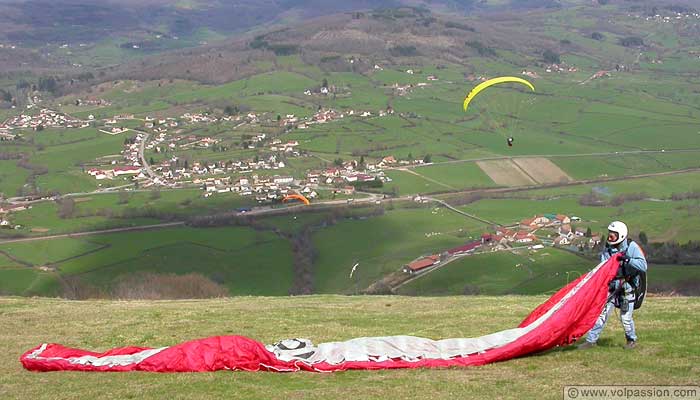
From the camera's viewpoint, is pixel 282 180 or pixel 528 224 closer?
pixel 528 224

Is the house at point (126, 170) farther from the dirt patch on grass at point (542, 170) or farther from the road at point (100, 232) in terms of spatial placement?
the dirt patch on grass at point (542, 170)

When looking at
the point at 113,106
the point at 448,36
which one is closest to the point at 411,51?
the point at 448,36

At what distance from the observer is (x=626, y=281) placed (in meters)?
11.6

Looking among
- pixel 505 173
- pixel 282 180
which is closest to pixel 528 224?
pixel 505 173

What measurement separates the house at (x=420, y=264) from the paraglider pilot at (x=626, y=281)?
36.4 m

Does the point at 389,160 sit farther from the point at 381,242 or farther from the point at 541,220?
the point at 381,242

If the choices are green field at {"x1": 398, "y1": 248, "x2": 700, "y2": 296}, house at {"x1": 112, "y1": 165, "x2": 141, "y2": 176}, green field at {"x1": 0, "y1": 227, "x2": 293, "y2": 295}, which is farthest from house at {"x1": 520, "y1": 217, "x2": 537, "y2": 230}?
house at {"x1": 112, "y1": 165, "x2": 141, "y2": 176}

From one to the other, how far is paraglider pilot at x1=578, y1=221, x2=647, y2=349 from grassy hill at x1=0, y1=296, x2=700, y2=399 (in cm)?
44

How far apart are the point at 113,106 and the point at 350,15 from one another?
272 feet

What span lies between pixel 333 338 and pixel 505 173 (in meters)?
68.6

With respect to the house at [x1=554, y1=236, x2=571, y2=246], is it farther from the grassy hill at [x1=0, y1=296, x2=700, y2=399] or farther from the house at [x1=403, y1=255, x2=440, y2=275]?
the grassy hill at [x1=0, y1=296, x2=700, y2=399]

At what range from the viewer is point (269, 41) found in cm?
16975

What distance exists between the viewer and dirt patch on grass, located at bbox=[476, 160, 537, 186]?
78000 mm

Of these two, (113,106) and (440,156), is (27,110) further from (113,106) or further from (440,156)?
(440,156)
